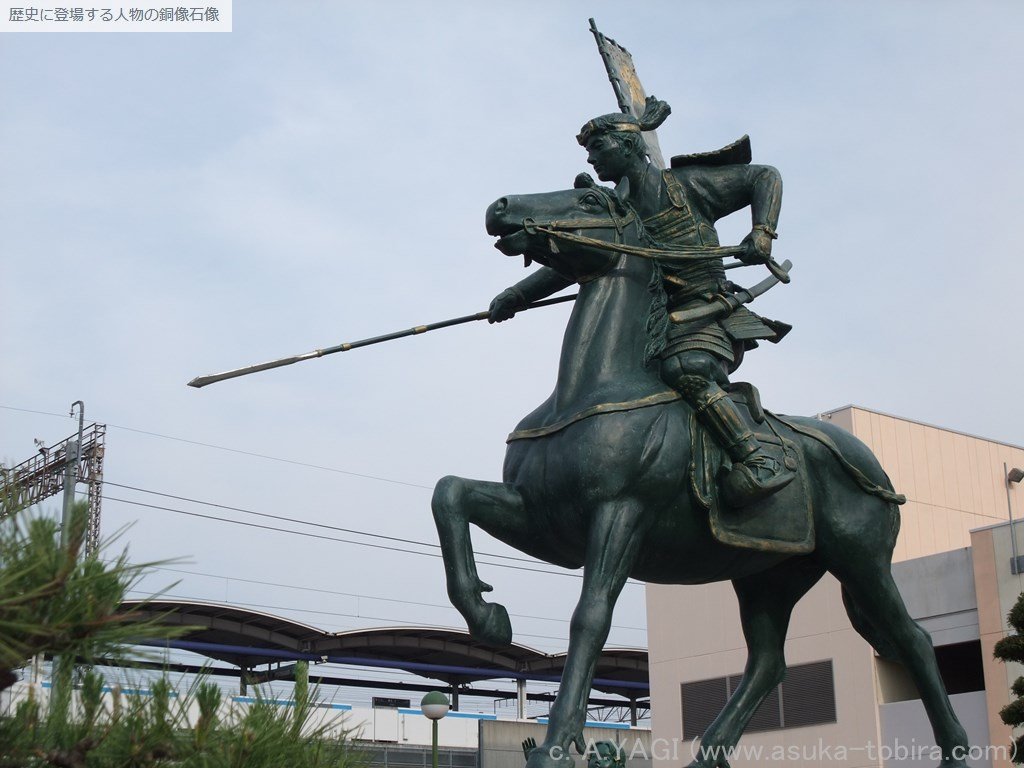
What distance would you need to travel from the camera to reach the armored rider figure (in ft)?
20.4

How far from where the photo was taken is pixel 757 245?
21.3 ft

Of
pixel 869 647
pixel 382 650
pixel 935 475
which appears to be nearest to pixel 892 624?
pixel 869 647

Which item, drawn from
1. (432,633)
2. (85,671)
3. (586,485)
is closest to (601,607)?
(586,485)

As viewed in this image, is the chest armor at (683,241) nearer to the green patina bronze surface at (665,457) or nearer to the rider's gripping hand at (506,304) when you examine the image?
the green patina bronze surface at (665,457)

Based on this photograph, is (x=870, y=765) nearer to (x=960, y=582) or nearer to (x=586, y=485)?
(x=960, y=582)

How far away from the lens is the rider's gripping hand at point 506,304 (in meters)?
7.00

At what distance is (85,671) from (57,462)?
24874 millimetres

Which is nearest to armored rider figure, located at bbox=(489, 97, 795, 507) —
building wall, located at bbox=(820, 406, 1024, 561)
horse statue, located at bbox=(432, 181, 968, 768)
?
horse statue, located at bbox=(432, 181, 968, 768)

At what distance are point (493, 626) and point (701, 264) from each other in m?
2.06

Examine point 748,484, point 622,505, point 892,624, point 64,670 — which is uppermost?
point 748,484

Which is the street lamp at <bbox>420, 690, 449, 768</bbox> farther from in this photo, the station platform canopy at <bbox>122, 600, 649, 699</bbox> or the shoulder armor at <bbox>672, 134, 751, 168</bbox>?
the station platform canopy at <bbox>122, 600, 649, 699</bbox>

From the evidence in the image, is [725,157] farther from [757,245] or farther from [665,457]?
[665,457]

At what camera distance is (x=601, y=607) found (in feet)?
19.0

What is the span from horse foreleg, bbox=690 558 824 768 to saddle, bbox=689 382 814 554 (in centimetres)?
48
